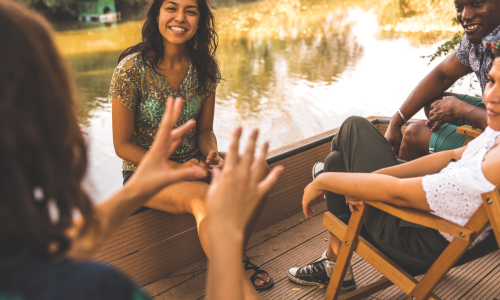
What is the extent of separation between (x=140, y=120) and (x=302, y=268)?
3.71 feet

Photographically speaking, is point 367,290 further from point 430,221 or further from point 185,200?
point 185,200


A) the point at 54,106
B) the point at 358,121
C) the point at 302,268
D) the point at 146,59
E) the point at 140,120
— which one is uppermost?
the point at 54,106

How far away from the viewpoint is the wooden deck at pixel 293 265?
197 cm

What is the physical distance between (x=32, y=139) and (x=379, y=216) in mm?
1365

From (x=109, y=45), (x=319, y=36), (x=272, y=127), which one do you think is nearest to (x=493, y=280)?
(x=272, y=127)

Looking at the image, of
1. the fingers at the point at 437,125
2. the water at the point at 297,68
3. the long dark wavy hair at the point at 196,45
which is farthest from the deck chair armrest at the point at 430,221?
the water at the point at 297,68

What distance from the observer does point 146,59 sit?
2.15 meters

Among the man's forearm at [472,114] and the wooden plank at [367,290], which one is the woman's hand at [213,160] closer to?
the wooden plank at [367,290]

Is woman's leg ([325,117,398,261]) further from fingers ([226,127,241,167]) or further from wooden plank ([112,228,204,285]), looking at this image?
fingers ([226,127,241,167])

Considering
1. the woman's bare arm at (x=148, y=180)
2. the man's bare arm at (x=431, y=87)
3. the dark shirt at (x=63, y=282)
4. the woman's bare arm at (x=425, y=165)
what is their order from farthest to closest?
the man's bare arm at (x=431, y=87), the woman's bare arm at (x=425, y=165), the woman's bare arm at (x=148, y=180), the dark shirt at (x=63, y=282)

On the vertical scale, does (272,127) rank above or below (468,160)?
below

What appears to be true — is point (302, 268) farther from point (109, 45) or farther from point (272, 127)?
point (109, 45)

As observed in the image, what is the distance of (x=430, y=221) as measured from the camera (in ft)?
4.42

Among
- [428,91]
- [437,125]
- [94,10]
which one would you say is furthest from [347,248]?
[94,10]
